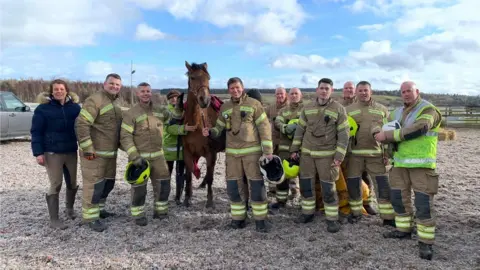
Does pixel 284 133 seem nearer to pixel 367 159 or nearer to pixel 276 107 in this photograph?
pixel 276 107

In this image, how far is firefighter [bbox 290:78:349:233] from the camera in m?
5.17

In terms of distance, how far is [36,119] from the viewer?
514 centimetres

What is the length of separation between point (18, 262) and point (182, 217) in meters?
2.39

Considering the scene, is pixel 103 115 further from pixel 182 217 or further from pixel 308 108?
pixel 308 108

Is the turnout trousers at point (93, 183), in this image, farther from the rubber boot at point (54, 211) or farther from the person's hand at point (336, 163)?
the person's hand at point (336, 163)

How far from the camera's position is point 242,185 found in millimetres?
5469

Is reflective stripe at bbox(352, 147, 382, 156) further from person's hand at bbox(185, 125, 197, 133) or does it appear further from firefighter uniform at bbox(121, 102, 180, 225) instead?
firefighter uniform at bbox(121, 102, 180, 225)

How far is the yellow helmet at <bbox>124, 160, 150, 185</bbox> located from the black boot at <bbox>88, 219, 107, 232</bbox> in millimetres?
754

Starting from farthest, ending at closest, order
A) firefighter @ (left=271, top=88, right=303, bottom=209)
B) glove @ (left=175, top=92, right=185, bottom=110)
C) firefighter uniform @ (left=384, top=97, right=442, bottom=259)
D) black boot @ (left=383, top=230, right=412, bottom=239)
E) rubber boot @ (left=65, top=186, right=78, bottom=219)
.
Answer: glove @ (left=175, top=92, right=185, bottom=110) → firefighter @ (left=271, top=88, right=303, bottom=209) → rubber boot @ (left=65, top=186, right=78, bottom=219) → black boot @ (left=383, top=230, right=412, bottom=239) → firefighter uniform @ (left=384, top=97, right=442, bottom=259)

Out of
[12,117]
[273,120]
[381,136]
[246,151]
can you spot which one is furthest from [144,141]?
[12,117]

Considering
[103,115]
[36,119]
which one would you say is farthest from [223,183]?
[36,119]

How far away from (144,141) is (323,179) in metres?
2.72

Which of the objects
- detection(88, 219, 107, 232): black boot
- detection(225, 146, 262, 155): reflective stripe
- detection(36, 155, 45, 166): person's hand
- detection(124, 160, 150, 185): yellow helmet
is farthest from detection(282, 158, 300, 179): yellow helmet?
detection(36, 155, 45, 166): person's hand

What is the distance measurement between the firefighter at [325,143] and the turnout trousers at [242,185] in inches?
26.8
